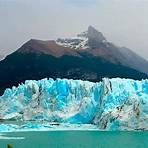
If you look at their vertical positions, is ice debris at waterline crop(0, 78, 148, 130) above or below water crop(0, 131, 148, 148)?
above

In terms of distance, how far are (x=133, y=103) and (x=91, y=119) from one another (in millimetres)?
5073

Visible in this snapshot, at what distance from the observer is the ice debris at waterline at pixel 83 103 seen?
30.5m

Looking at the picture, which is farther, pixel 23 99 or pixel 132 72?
pixel 132 72

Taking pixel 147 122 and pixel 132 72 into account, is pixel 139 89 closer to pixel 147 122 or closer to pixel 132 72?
pixel 147 122

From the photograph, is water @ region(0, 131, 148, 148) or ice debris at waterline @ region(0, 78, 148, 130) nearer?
water @ region(0, 131, 148, 148)

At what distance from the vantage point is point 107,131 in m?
30.0

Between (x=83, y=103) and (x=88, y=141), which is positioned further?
(x=83, y=103)

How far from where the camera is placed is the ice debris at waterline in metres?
30.5

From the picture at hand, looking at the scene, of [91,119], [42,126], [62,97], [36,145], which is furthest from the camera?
[62,97]

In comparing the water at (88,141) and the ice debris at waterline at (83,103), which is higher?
the ice debris at waterline at (83,103)

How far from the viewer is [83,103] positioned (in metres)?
35.1

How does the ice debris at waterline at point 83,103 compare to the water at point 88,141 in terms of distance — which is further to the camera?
the ice debris at waterline at point 83,103

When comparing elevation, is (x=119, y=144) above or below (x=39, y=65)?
below

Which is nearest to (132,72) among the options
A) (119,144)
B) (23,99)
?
(23,99)
